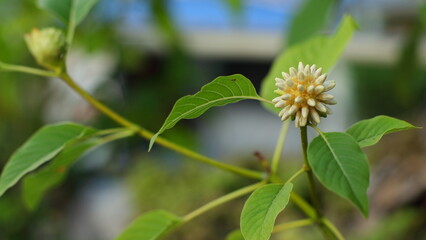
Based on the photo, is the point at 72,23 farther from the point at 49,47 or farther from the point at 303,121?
the point at 303,121

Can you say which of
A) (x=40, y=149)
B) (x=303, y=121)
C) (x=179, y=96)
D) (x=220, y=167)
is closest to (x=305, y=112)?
(x=303, y=121)

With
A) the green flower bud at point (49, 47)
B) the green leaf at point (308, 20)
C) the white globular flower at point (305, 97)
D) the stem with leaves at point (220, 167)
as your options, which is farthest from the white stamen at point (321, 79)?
the green leaf at point (308, 20)

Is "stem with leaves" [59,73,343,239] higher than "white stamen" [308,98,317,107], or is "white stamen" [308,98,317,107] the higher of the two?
"white stamen" [308,98,317,107]

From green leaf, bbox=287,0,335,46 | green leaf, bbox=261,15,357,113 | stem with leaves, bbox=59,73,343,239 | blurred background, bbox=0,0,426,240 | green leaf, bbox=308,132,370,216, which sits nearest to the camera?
green leaf, bbox=308,132,370,216

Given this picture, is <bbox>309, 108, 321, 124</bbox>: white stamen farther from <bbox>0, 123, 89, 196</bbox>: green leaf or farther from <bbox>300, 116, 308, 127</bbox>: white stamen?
<bbox>0, 123, 89, 196</bbox>: green leaf

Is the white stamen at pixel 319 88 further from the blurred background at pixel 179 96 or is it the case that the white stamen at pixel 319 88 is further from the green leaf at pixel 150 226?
the blurred background at pixel 179 96

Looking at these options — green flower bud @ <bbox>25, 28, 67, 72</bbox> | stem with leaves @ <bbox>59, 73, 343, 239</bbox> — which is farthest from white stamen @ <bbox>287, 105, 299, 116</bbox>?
green flower bud @ <bbox>25, 28, 67, 72</bbox>

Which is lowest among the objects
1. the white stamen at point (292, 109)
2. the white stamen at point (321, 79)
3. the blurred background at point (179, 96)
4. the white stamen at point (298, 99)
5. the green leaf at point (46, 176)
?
the blurred background at point (179, 96)
